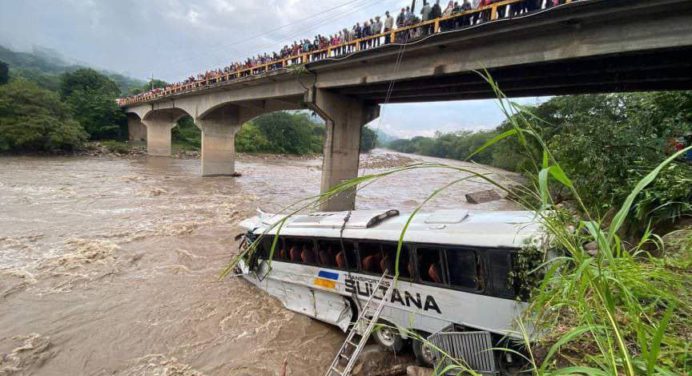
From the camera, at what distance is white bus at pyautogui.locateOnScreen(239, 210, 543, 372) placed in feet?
13.8

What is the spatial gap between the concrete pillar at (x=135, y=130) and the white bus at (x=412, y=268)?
203 feet

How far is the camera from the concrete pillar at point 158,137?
45188 mm

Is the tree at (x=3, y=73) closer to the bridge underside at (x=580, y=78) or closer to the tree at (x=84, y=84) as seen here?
the tree at (x=84, y=84)

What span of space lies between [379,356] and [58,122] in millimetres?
44669

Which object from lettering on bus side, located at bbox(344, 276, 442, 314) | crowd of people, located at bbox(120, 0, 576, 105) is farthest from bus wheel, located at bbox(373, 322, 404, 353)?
crowd of people, located at bbox(120, 0, 576, 105)

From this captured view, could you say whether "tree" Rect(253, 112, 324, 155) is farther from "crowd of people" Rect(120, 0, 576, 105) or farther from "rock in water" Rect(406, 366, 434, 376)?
"rock in water" Rect(406, 366, 434, 376)

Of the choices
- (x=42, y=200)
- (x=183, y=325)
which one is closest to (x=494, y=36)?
(x=183, y=325)

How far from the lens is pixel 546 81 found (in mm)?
12070

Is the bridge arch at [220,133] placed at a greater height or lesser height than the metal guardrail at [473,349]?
greater

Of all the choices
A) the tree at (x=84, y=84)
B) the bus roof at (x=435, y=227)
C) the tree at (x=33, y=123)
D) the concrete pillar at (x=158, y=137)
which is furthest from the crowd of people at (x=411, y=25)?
the tree at (x=84, y=84)

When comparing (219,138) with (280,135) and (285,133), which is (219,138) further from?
(285,133)

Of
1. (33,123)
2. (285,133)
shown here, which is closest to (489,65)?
(33,123)

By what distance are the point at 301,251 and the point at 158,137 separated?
48.6 meters

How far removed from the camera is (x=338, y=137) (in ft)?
57.8
